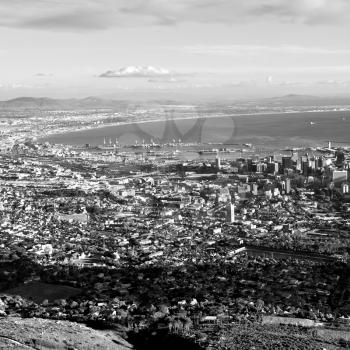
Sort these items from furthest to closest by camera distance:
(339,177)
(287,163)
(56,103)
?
(56,103), (287,163), (339,177)

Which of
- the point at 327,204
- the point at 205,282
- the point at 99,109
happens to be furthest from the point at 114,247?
the point at 99,109

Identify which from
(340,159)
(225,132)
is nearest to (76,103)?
(225,132)

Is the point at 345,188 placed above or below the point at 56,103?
below

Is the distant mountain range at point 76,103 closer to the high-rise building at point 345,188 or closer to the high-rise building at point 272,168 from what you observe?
the high-rise building at point 272,168

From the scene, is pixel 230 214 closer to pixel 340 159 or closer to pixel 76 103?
pixel 340 159

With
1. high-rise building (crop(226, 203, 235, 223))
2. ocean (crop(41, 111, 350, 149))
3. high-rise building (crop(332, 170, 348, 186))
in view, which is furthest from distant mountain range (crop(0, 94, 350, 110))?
high-rise building (crop(226, 203, 235, 223))

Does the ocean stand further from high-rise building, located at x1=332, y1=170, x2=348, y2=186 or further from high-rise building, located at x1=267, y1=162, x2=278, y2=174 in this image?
high-rise building, located at x1=332, y1=170, x2=348, y2=186

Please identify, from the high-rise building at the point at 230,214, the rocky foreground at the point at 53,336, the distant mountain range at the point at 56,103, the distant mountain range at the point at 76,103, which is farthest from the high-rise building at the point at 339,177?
the distant mountain range at the point at 56,103
